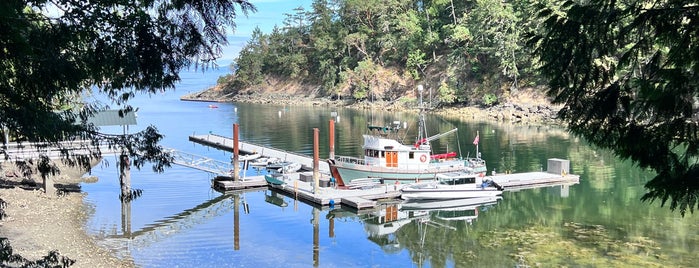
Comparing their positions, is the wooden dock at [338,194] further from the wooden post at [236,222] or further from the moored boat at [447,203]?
the wooden post at [236,222]

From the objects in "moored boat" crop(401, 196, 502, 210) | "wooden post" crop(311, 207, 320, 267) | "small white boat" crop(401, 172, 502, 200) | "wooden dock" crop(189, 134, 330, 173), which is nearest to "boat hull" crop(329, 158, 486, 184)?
"wooden dock" crop(189, 134, 330, 173)

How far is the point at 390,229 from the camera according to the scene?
27.8m

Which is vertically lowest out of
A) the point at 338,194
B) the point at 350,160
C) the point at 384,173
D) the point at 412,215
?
the point at 412,215

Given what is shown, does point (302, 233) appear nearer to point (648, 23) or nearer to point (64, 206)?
point (64, 206)

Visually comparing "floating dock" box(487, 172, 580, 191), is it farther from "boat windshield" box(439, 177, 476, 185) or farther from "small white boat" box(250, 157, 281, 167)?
"small white boat" box(250, 157, 281, 167)

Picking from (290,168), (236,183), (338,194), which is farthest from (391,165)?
(236,183)

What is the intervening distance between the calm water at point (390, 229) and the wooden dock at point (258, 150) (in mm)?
3474

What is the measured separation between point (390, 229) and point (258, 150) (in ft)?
74.0

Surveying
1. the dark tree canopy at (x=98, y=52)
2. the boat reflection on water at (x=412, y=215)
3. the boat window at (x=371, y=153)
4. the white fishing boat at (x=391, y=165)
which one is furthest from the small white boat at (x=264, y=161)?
the dark tree canopy at (x=98, y=52)

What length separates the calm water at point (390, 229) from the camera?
75.8 feet

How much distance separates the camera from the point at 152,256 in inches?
918

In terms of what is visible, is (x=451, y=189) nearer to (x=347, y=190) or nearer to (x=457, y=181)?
(x=457, y=181)

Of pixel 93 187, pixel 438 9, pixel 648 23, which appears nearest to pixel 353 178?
pixel 93 187

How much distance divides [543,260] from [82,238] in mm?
16834
